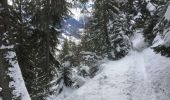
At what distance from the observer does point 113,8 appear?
3053 cm

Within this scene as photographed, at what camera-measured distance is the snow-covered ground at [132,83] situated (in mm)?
16411

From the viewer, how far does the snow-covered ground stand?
16411 mm

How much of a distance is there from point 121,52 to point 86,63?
4325mm

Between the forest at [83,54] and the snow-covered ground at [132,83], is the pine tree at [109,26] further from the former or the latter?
the snow-covered ground at [132,83]

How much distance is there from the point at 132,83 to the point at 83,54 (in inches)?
400

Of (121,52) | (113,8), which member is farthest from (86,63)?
(113,8)

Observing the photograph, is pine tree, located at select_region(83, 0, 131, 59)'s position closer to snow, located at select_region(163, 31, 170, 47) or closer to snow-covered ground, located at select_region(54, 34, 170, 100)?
snow-covered ground, located at select_region(54, 34, 170, 100)

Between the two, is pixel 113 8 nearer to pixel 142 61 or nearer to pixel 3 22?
pixel 142 61

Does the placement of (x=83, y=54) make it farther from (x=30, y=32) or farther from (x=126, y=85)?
(x=30, y=32)

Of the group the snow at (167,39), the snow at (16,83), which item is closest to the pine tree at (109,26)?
the snow at (167,39)

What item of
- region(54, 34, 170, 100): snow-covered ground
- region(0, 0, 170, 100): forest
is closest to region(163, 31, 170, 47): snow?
region(0, 0, 170, 100): forest

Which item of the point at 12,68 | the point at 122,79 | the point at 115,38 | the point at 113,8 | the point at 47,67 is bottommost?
the point at 12,68

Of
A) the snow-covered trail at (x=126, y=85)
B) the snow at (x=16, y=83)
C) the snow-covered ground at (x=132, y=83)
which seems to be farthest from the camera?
the snow-covered trail at (x=126, y=85)

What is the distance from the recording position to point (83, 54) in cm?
2823
